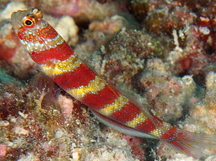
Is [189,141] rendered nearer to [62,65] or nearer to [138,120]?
[138,120]

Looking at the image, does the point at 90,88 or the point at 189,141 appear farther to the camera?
the point at 90,88

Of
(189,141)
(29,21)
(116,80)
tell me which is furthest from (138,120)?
(29,21)

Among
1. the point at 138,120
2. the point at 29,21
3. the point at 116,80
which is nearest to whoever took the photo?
the point at 29,21

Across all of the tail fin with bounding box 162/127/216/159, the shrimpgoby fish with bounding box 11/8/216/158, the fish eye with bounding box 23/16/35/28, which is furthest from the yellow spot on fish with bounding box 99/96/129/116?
the fish eye with bounding box 23/16/35/28

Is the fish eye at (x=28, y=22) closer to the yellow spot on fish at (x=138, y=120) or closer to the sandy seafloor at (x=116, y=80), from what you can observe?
the sandy seafloor at (x=116, y=80)

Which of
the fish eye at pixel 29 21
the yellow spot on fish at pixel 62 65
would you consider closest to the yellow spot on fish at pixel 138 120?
the yellow spot on fish at pixel 62 65

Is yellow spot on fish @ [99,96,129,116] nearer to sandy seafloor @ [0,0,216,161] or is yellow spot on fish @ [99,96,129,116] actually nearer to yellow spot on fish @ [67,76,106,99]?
sandy seafloor @ [0,0,216,161]

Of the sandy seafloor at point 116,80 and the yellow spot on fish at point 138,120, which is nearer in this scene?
the sandy seafloor at point 116,80

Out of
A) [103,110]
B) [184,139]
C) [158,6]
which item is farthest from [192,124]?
[158,6]
